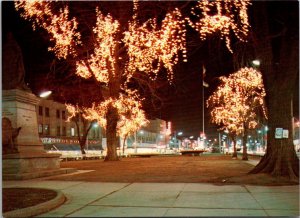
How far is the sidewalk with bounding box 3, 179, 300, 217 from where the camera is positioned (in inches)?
371

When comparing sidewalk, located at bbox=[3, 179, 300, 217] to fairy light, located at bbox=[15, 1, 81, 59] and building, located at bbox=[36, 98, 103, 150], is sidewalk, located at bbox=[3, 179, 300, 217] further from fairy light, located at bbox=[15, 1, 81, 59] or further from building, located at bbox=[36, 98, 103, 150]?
building, located at bbox=[36, 98, 103, 150]

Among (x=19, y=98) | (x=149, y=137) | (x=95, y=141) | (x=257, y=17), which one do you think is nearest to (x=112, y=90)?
(x=19, y=98)

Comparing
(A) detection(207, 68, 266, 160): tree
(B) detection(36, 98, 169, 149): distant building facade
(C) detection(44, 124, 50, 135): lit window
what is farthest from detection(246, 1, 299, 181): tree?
(C) detection(44, 124, 50, 135): lit window

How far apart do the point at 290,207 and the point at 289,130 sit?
6.50 meters

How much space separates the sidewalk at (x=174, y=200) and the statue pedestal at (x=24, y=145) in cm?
209

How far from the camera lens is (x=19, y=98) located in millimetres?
18062

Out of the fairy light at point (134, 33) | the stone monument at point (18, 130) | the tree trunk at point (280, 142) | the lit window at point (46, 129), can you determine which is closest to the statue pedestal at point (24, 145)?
the stone monument at point (18, 130)

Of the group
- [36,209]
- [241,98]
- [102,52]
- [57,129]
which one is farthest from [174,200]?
[57,129]

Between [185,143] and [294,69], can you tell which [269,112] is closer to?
[294,69]

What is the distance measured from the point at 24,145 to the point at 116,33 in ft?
34.1

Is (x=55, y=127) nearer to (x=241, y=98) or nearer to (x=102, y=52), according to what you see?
(x=241, y=98)

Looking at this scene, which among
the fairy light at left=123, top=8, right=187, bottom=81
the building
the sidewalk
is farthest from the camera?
the building

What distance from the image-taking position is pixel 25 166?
57.3 feet

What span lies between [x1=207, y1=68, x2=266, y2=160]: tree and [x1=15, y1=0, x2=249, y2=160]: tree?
7.39 m
